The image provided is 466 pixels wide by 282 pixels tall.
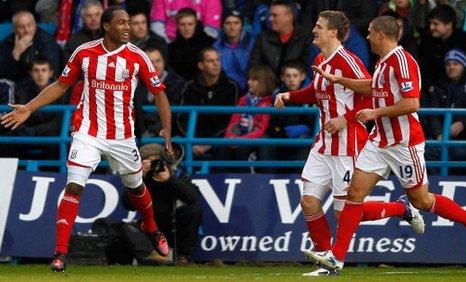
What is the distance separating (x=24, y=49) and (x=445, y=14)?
5016 mm

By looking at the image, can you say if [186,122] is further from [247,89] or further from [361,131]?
[361,131]

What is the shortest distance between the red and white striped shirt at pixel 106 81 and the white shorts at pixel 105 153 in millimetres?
65

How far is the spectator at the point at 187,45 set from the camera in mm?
18062

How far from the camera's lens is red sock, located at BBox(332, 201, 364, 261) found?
42.1ft

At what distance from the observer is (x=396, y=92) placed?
1295cm

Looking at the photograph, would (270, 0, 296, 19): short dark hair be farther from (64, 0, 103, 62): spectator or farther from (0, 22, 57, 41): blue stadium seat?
(0, 22, 57, 41): blue stadium seat

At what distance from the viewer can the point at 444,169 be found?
51.8 ft

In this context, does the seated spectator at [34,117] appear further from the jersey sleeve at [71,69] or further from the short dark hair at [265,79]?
the jersey sleeve at [71,69]

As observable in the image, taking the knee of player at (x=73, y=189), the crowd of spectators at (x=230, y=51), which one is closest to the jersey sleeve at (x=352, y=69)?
the knee of player at (x=73, y=189)

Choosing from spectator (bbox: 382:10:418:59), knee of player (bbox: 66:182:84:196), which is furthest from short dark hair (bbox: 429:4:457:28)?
knee of player (bbox: 66:182:84:196)

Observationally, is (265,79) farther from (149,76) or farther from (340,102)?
(340,102)

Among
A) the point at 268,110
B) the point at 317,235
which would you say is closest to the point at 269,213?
the point at 268,110

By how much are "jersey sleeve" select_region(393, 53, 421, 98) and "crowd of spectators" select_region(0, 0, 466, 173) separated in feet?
11.7

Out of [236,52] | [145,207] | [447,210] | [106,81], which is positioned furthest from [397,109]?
[236,52]
